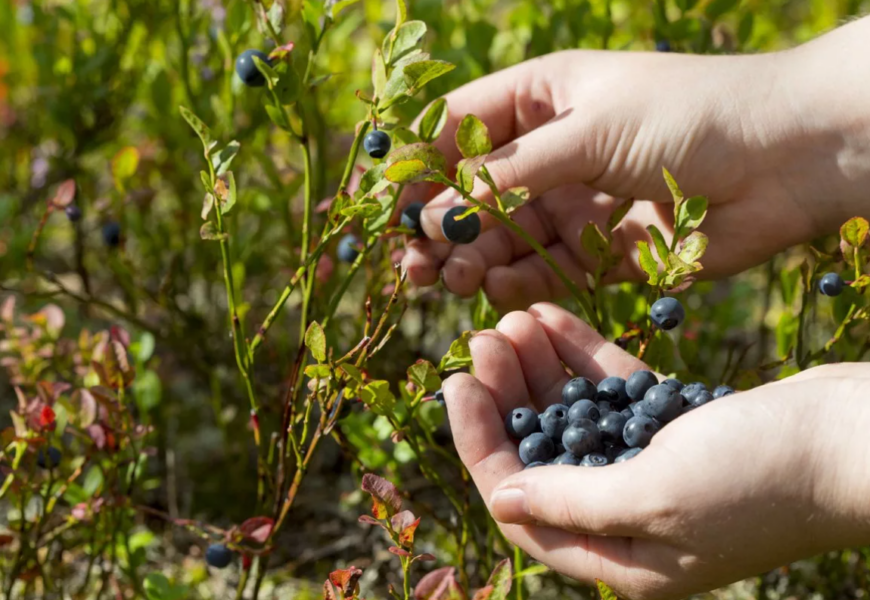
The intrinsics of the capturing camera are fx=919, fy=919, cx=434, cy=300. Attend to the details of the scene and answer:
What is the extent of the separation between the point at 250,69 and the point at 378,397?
54 cm

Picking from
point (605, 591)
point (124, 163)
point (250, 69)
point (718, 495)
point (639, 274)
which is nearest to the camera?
point (718, 495)

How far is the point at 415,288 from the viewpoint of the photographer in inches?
73.7

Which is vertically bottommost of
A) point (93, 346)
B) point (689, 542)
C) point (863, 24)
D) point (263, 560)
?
point (263, 560)

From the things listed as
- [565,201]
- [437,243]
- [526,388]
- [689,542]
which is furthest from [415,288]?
[689,542]

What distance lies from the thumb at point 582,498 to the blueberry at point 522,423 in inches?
4.5

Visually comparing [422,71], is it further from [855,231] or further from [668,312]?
[855,231]

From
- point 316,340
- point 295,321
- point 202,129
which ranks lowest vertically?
point 295,321

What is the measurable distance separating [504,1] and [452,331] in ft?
8.51

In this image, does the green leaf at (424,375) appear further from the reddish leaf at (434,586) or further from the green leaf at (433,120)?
the green leaf at (433,120)

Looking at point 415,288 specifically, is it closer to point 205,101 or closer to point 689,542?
point 205,101

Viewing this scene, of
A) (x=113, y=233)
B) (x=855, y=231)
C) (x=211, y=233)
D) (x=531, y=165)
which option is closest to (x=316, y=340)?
(x=211, y=233)

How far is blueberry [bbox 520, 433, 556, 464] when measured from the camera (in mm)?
1191

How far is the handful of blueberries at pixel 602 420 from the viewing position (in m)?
1.18

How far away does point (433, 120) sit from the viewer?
54.5 inches
